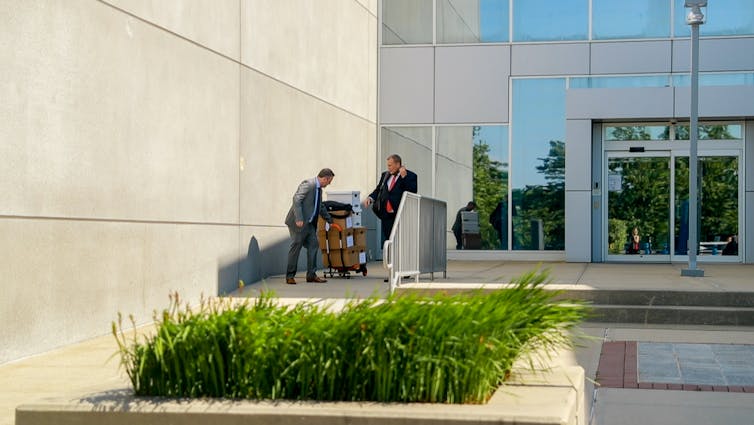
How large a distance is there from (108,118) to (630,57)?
47.0 ft

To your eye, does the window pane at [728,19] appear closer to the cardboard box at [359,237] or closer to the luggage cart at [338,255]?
the cardboard box at [359,237]

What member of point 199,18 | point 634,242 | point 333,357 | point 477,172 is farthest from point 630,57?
point 333,357

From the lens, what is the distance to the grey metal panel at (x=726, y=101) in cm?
2173

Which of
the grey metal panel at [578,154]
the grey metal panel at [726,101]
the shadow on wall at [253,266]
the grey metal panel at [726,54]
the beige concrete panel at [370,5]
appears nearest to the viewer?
the shadow on wall at [253,266]

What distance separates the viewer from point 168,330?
525cm

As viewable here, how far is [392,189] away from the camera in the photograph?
1658 cm

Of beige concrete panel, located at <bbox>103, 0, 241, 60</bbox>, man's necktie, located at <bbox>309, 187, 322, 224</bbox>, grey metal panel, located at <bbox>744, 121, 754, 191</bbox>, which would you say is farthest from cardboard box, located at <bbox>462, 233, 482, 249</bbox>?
beige concrete panel, located at <bbox>103, 0, 241, 60</bbox>

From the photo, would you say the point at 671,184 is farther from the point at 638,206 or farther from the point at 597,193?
the point at 597,193

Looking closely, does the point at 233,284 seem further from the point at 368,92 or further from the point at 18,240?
the point at 368,92

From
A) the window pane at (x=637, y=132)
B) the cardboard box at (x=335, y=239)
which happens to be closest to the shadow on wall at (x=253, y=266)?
the cardboard box at (x=335, y=239)

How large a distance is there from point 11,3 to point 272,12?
7.57m

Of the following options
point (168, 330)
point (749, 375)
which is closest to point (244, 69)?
point (749, 375)

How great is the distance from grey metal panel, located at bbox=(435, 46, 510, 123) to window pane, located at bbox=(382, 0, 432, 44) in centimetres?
59

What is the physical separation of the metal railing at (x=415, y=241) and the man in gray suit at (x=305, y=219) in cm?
164
